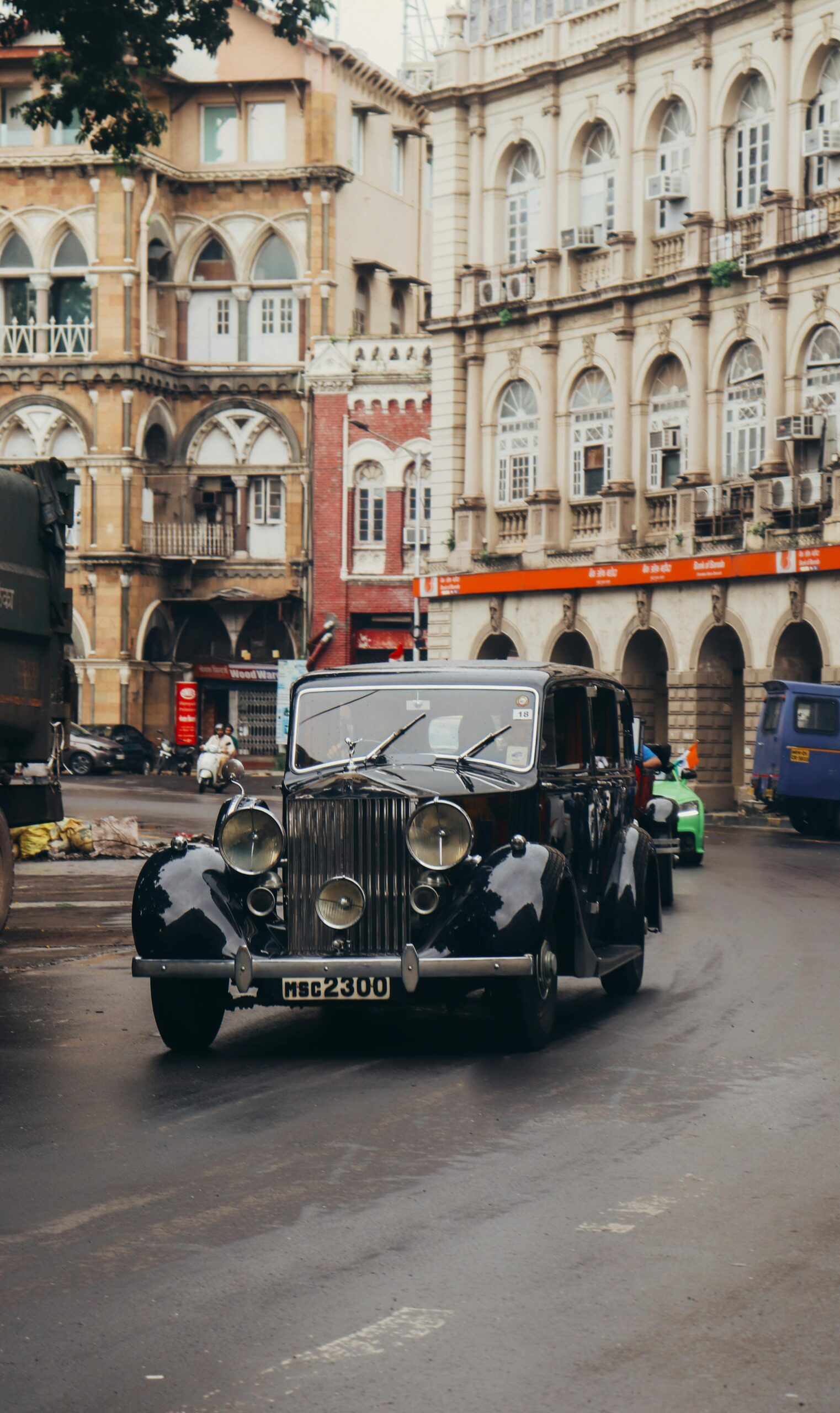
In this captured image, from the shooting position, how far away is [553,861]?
32.7 feet

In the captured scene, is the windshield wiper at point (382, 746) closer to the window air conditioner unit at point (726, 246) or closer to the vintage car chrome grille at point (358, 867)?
the vintage car chrome grille at point (358, 867)

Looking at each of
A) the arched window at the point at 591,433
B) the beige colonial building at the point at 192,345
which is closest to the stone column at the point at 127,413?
the beige colonial building at the point at 192,345

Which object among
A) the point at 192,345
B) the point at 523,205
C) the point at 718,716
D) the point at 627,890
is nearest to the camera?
the point at 627,890

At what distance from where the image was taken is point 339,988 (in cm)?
942

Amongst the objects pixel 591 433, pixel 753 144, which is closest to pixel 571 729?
pixel 753 144

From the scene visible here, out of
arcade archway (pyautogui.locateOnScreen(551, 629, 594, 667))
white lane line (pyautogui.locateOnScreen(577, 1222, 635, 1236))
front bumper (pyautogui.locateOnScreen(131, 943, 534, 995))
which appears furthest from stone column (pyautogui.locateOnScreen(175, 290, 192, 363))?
white lane line (pyautogui.locateOnScreen(577, 1222, 635, 1236))

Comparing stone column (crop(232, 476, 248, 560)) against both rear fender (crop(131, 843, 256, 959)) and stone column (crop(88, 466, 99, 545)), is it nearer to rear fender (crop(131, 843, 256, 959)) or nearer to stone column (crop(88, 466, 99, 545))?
stone column (crop(88, 466, 99, 545))

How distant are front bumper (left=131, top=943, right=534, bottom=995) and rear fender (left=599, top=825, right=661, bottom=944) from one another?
2.21m

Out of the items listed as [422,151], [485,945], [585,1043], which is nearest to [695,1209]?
[485,945]

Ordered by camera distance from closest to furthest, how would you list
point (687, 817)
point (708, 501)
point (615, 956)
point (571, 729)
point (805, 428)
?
point (615, 956)
point (571, 729)
point (687, 817)
point (805, 428)
point (708, 501)

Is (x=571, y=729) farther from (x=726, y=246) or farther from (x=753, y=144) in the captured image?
(x=753, y=144)

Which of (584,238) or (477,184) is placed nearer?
(584,238)

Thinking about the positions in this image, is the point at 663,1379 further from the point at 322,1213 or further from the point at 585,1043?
the point at 585,1043

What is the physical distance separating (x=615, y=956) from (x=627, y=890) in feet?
2.07
